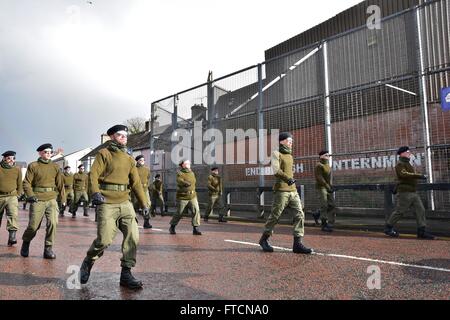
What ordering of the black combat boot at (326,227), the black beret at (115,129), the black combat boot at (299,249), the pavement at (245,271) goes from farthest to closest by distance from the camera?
the black combat boot at (326,227) → the black combat boot at (299,249) → the black beret at (115,129) → the pavement at (245,271)

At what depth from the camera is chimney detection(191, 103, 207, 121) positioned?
49.5 feet

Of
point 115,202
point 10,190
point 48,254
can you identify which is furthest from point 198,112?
point 115,202

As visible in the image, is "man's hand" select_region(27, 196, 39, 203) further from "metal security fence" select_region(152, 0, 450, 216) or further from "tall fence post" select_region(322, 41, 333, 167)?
"tall fence post" select_region(322, 41, 333, 167)

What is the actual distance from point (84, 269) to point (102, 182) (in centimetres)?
100

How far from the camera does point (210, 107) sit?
14.7 m

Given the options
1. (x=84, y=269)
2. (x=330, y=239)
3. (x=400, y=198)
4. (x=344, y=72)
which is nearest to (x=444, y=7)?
(x=344, y=72)

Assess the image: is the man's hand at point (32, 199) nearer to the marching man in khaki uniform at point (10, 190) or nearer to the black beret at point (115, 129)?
the marching man in khaki uniform at point (10, 190)

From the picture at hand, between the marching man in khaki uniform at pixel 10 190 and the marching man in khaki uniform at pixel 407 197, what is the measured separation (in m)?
7.66

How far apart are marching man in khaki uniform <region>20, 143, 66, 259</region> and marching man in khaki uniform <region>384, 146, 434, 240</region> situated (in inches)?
258

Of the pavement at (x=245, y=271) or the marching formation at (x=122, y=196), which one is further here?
the marching formation at (x=122, y=196)

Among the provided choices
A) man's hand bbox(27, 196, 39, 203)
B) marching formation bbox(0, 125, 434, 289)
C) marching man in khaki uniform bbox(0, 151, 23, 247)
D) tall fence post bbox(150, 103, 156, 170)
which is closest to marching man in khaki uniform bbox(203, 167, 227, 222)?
marching formation bbox(0, 125, 434, 289)

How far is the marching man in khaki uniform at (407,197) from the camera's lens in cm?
771

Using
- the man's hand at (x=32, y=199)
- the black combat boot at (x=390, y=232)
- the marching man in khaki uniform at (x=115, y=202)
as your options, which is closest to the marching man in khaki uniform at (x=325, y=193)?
the black combat boot at (x=390, y=232)

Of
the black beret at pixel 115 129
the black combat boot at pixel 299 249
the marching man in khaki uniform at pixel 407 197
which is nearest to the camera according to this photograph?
the black beret at pixel 115 129
